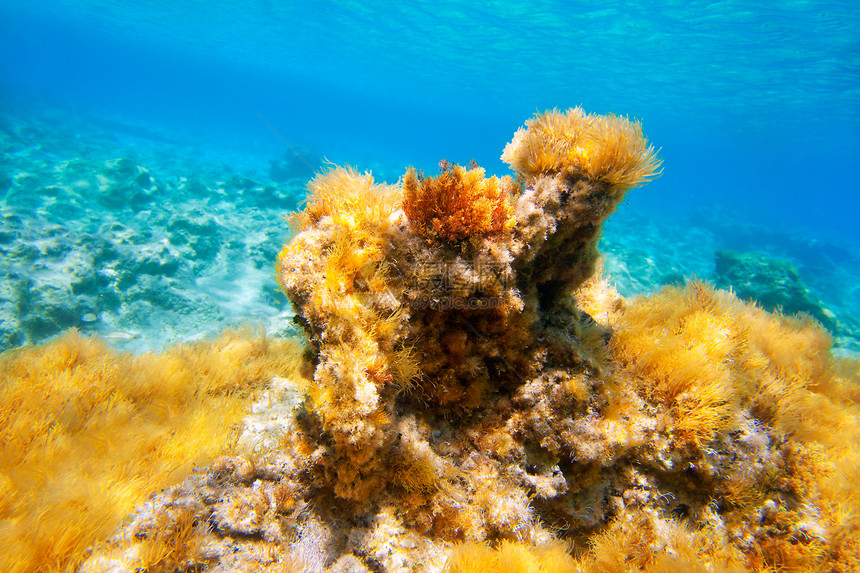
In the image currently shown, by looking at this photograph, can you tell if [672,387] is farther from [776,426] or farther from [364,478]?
[364,478]

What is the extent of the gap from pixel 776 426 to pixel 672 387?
1508 mm

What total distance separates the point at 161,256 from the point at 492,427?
13.7 meters

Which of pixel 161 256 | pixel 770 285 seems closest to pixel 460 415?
pixel 161 256

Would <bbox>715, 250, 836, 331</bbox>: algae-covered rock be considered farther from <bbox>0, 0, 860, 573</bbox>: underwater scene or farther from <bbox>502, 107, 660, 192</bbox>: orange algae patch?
<bbox>502, 107, 660, 192</bbox>: orange algae patch

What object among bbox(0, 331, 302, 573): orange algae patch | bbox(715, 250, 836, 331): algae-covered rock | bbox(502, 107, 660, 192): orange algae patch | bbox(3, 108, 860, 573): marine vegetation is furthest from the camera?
bbox(715, 250, 836, 331): algae-covered rock

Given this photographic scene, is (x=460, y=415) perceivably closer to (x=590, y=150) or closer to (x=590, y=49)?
(x=590, y=150)

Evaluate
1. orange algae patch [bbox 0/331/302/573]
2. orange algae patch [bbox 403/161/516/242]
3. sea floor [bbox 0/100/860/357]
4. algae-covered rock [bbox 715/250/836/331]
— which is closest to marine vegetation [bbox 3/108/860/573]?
orange algae patch [bbox 403/161/516/242]

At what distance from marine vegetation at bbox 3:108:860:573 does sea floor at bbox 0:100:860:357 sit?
579 centimetres

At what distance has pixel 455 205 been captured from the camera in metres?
2.79

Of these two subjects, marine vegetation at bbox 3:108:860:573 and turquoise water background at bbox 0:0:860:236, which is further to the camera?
turquoise water background at bbox 0:0:860:236

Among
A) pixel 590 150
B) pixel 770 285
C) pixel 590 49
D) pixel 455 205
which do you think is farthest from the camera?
pixel 590 49

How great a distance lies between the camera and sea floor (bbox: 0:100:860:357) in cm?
1028

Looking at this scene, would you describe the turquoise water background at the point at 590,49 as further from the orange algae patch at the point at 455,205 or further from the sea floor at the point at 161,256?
the orange algae patch at the point at 455,205

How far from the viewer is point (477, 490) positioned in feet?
9.57
